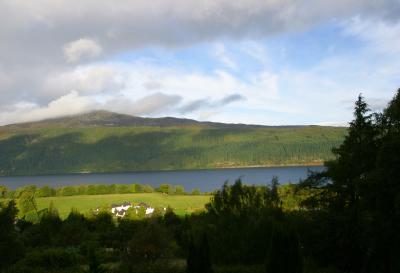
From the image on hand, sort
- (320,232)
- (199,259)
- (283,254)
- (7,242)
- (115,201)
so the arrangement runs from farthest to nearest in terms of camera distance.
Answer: (115,201)
(320,232)
(7,242)
(199,259)
(283,254)

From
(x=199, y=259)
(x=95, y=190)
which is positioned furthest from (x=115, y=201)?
(x=199, y=259)

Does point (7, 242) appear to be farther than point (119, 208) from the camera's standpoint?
No

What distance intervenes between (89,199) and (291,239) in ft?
314

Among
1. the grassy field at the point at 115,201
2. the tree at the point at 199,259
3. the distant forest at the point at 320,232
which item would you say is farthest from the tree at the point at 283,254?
the grassy field at the point at 115,201

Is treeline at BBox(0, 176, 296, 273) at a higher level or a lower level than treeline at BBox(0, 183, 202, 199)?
higher

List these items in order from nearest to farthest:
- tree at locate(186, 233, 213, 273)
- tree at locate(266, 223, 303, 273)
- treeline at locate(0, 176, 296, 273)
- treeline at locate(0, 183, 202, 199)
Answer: tree at locate(266, 223, 303, 273) < tree at locate(186, 233, 213, 273) < treeline at locate(0, 176, 296, 273) < treeline at locate(0, 183, 202, 199)

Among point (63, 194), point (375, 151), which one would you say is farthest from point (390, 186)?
point (63, 194)

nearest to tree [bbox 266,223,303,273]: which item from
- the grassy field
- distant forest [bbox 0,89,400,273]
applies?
distant forest [bbox 0,89,400,273]

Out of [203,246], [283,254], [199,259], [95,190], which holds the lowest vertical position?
[95,190]

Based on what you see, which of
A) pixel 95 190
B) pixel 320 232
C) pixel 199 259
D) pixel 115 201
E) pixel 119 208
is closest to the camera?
pixel 199 259

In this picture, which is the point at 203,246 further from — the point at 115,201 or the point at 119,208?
the point at 115,201

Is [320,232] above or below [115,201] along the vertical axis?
above

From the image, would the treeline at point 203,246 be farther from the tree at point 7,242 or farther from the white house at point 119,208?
the white house at point 119,208

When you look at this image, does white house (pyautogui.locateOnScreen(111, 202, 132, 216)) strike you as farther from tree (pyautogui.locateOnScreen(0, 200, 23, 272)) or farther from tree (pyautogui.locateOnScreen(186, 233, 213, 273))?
tree (pyautogui.locateOnScreen(186, 233, 213, 273))
